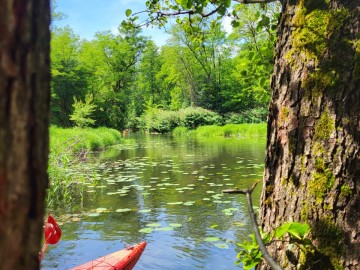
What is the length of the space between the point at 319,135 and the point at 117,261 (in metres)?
2.71

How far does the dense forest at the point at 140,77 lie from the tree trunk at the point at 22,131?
18.9m

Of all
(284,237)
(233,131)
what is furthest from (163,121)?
(284,237)

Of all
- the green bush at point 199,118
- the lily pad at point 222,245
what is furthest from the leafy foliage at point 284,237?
the green bush at point 199,118

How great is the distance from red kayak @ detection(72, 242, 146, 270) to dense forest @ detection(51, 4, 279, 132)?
16010 millimetres

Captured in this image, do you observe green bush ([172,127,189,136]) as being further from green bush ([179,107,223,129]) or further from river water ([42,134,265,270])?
river water ([42,134,265,270])

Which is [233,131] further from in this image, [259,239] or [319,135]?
[259,239]

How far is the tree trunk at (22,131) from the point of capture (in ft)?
1.61

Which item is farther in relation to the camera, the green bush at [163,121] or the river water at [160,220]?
the green bush at [163,121]

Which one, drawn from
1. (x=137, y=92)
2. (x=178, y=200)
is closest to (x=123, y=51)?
(x=137, y=92)

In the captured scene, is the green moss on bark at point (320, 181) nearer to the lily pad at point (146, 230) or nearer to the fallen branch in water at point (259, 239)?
the fallen branch in water at point (259, 239)

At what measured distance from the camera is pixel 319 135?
159 centimetres

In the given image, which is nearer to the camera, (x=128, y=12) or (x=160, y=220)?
(x=128, y=12)

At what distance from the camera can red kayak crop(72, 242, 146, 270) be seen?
11.7 ft

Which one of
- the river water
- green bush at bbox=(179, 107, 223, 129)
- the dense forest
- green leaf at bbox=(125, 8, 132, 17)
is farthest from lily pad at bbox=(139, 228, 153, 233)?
green bush at bbox=(179, 107, 223, 129)
